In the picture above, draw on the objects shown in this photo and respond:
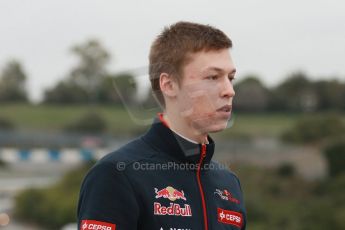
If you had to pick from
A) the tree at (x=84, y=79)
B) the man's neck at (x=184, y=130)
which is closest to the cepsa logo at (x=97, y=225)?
the man's neck at (x=184, y=130)

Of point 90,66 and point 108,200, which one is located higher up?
point 90,66

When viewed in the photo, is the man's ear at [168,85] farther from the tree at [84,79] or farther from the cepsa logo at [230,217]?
the tree at [84,79]

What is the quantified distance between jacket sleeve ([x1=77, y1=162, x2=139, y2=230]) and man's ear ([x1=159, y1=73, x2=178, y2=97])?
0.34 metres

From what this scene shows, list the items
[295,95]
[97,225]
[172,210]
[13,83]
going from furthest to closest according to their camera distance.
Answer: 1. [13,83]
2. [295,95]
3. [172,210]
4. [97,225]

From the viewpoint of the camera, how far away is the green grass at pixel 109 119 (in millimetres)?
38031

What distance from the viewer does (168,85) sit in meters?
2.30

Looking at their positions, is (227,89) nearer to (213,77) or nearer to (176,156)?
(213,77)

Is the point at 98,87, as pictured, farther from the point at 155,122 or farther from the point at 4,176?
the point at 155,122

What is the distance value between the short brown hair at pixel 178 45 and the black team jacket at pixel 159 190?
175mm

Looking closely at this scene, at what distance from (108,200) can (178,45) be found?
579 mm

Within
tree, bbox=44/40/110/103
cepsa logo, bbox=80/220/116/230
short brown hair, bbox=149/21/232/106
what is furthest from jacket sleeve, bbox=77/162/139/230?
tree, bbox=44/40/110/103

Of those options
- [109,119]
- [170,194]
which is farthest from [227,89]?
[109,119]

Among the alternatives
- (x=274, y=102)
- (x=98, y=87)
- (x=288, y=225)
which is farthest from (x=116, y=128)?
(x=288, y=225)

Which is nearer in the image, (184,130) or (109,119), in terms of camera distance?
(184,130)
